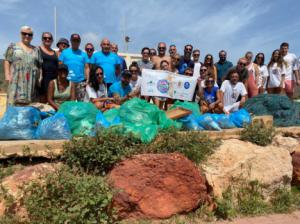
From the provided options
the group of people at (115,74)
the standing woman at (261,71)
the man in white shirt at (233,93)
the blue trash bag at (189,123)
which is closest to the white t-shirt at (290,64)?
the group of people at (115,74)

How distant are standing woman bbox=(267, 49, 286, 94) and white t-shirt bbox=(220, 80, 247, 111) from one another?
1.68 metres

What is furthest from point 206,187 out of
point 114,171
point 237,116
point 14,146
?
point 14,146

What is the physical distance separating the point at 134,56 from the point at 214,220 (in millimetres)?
8465

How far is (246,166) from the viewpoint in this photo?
13.9 feet

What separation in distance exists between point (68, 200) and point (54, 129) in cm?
128

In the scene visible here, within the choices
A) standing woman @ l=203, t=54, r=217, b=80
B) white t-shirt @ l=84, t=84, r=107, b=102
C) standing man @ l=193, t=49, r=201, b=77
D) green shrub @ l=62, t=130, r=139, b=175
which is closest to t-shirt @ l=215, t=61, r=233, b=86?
standing woman @ l=203, t=54, r=217, b=80

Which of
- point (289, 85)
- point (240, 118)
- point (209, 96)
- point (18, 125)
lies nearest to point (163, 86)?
point (209, 96)

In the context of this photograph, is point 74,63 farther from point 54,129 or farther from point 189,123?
point 189,123

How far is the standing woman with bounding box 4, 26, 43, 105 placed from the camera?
511 centimetres

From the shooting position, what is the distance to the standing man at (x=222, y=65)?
7.37 metres

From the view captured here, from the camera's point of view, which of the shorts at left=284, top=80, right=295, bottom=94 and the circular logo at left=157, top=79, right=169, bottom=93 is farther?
the shorts at left=284, top=80, right=295, bottom=94

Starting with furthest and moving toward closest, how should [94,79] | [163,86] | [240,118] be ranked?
[163,86]
[94,79]
[240,118]

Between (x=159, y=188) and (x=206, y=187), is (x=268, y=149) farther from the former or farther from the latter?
(x=159, y=188)

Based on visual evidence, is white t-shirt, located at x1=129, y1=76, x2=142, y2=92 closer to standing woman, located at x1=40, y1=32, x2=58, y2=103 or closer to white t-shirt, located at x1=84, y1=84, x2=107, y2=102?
white t-shirt, located at x1=84, y1=84, x2=107, y2=102
